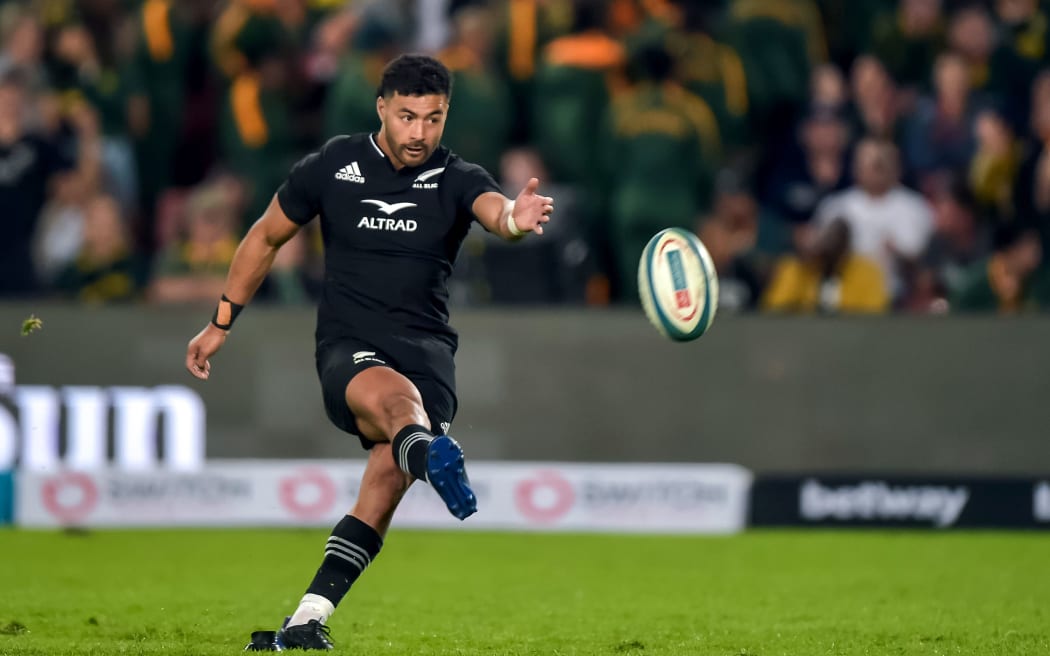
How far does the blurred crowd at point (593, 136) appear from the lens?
1245 cm

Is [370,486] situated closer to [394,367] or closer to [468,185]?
[394,367]

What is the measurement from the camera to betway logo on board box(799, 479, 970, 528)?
39.6 ft

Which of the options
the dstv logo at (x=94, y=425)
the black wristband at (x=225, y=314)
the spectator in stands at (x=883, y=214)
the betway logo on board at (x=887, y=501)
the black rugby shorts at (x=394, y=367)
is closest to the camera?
the black rugby shorts at (x=394, y=367)

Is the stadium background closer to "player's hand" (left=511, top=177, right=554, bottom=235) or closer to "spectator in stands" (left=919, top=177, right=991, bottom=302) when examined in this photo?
"spectator in stands" (left=919, top=177, right=991, bottom=302)

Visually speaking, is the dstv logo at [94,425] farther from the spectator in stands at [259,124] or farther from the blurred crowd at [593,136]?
the spectator in stands at [259,124]

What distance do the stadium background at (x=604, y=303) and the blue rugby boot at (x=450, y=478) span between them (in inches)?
165

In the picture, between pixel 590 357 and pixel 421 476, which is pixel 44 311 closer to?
pixel 590 357

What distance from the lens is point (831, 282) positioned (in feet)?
40.3

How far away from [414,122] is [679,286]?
121cm

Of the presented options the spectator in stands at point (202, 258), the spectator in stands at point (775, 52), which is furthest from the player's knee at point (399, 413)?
the spectator in stands at point (775, 52)

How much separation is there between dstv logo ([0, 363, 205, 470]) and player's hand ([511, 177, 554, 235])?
6148mm

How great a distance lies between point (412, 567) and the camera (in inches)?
402

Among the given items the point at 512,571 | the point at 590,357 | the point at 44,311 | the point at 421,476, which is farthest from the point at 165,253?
the point at 421,476

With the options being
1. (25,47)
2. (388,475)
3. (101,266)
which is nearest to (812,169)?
(101,266)
